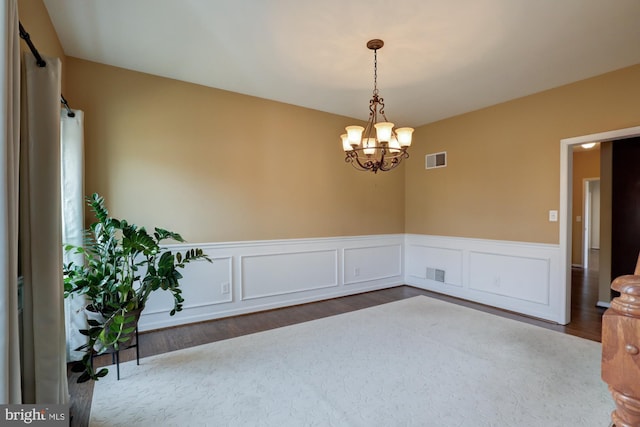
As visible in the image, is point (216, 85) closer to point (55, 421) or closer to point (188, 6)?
point (188, 6)

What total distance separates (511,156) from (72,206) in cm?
479

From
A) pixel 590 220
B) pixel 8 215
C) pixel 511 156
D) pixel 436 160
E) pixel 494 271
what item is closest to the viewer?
pixel 8 215

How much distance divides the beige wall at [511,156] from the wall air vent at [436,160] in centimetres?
7

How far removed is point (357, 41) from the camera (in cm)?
261

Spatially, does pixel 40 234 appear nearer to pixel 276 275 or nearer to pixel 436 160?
pixel 276 275

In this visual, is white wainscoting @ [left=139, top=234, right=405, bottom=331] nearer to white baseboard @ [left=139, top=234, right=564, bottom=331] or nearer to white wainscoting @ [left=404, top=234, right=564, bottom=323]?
white baseboard @ [left=139, top=234, right=564, bottom=331]

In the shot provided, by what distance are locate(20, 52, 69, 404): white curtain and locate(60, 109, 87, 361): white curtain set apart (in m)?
1.09

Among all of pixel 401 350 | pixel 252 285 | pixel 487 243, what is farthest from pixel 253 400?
pixel 487 243

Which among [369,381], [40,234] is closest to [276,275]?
[369,381]

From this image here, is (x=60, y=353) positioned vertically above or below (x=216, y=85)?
below

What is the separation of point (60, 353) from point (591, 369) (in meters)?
3.63

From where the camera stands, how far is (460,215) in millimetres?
4547

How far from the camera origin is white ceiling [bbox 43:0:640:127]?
221cm

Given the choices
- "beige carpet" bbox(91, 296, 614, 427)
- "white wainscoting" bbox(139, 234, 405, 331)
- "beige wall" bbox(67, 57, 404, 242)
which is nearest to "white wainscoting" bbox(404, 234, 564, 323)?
"white wainscoting" bbox(139, 234, 405, 331)
